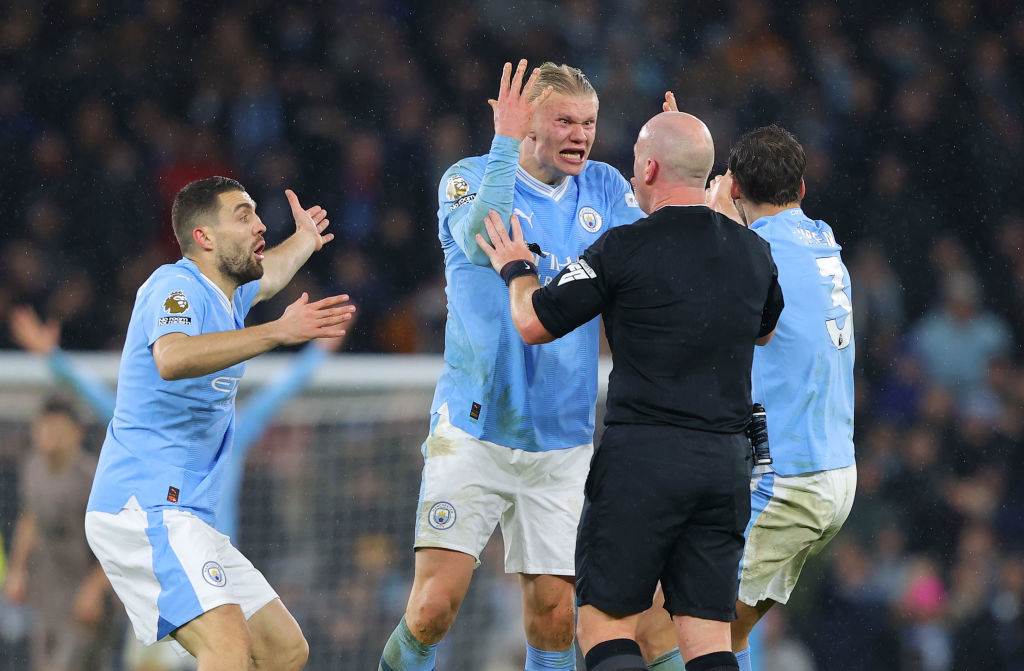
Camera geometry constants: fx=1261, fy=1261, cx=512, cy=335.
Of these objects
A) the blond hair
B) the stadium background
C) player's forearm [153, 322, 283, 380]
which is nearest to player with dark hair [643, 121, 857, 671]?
the blond hair

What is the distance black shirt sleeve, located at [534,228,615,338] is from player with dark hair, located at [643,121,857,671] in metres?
0.93

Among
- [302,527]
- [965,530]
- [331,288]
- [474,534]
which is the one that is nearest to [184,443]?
[474,534]

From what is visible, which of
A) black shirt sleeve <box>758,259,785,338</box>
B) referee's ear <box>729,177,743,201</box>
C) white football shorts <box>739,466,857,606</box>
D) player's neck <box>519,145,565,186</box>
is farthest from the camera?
player's neck <box>519,145,565,186</box>

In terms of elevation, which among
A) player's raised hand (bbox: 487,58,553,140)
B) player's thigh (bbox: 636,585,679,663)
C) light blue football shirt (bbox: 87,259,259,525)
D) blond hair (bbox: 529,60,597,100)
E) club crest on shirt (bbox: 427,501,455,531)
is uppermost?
blond hair (bbox: 529,60,597,100)

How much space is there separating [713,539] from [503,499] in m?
1.05

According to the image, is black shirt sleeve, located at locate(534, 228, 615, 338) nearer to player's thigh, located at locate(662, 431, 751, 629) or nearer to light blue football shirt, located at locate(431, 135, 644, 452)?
player's thigh, located at locate(662, 431, 751, 629)

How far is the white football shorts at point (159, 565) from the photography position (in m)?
3.90

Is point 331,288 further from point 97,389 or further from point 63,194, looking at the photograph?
point 97,389

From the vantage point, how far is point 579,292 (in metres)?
3.44

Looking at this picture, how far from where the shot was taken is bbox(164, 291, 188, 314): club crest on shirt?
13.2 ft

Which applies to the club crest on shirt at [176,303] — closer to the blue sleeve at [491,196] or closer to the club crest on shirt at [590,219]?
the blue sleeve at [491,196]

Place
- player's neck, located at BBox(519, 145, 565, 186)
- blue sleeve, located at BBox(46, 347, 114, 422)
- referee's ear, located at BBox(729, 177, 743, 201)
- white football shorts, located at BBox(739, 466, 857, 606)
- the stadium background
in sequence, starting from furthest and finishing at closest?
1. the stadium background
2. blue sleeve, located at BBox(46, 347, 114, 422)
3. player's neck, located at BBox(519, 145, 565, 186)
4. referee's ear, located at BBox(729, 177, 743, 201)
5. white football shorts, located at BBox(739, 466, 857, 606)

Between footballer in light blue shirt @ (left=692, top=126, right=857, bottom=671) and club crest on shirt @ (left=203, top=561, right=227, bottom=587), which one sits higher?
footballer in light blue shirt @ (left=692, top=126, right=857, bottom=671)

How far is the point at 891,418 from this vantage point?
9227 millimetres
